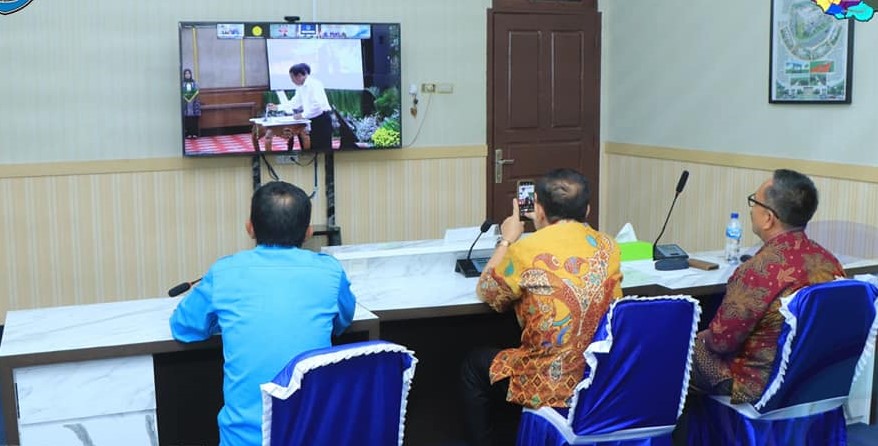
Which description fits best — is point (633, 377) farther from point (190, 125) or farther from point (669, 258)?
point (190, 125)

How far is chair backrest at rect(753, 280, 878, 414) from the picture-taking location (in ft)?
8.34

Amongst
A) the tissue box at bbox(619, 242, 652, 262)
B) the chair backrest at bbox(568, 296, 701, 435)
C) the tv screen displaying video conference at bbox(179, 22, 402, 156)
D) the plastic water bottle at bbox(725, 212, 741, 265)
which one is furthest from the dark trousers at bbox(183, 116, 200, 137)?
the chair backrest at bbox(568, 296, 701, 435)

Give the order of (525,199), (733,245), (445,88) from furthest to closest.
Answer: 1. (445,88)
2. (733,245)
3. (525,199)

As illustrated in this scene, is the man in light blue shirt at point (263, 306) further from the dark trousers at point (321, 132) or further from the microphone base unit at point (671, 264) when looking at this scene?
the dark trousers at point (321, 132)

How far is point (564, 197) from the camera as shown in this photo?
9.16 feet

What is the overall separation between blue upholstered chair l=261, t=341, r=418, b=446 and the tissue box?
1.77 meters

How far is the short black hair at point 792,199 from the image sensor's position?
2756mm

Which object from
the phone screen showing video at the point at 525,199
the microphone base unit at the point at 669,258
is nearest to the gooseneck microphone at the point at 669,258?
the microphone base unit at the point at 669,258

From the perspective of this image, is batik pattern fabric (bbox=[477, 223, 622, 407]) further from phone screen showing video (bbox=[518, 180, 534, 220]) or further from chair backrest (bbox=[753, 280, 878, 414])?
phone screen showing video (bbox=[518, 180, 534, 220])

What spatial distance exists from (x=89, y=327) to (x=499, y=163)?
407 centimetres

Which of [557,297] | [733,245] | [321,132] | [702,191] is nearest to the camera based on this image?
[557,297]

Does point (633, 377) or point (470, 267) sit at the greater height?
point (470, 267)

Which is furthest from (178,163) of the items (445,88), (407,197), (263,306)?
(263,306)

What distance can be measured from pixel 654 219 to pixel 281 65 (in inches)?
102
